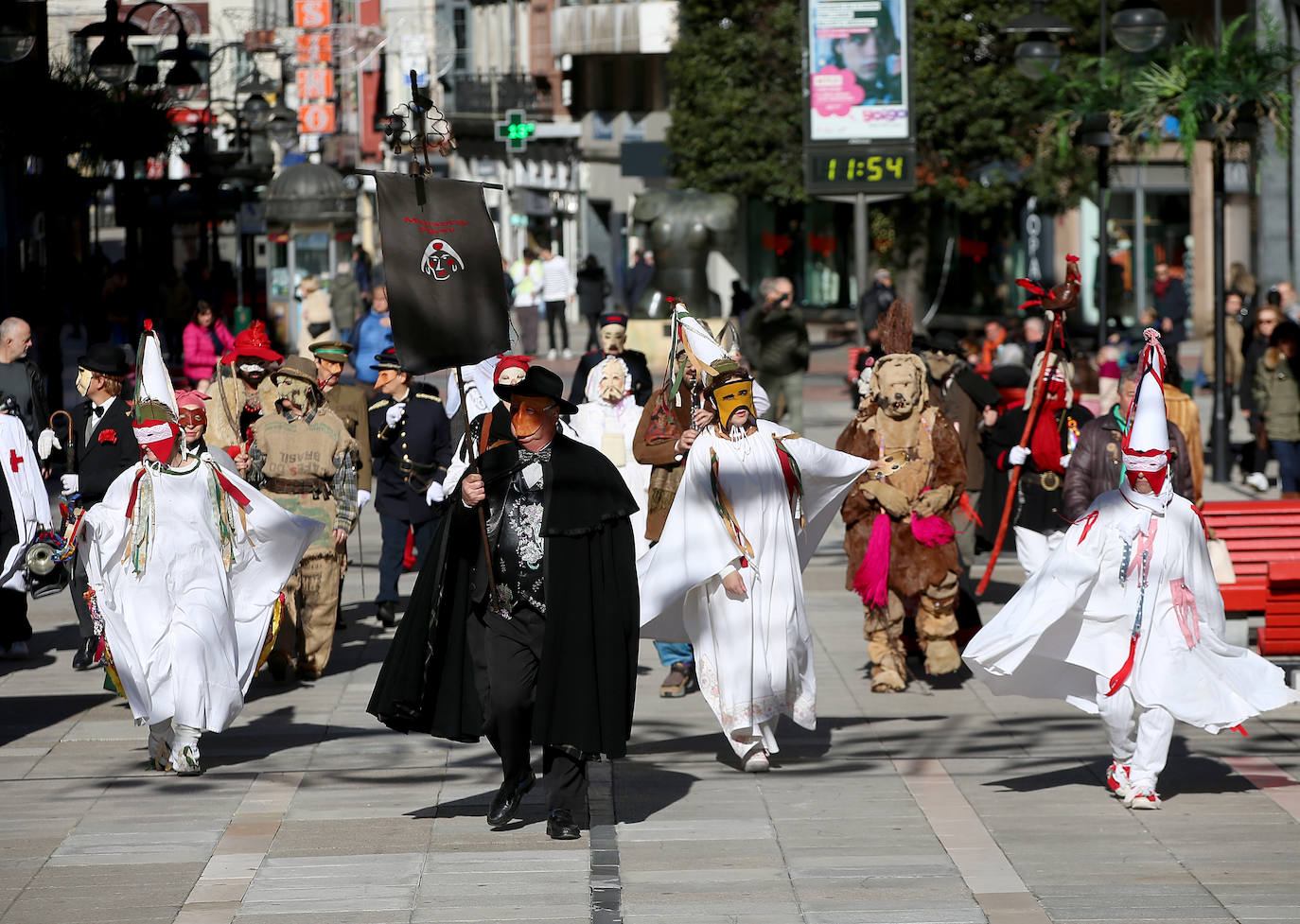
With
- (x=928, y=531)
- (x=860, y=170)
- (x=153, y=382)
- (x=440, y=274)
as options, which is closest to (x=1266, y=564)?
(x=928, y=531)

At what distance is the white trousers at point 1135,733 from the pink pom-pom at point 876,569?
234 centimetres

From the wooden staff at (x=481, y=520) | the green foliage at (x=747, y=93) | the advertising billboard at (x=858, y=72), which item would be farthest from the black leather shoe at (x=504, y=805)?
the green foliage at (x=747, y=93)

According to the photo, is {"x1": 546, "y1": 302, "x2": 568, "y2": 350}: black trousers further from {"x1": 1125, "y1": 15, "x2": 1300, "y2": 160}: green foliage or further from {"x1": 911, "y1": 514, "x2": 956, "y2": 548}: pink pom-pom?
{"x1": 911, "y1": 514, "x2": 956, "y2": 548}: pink pom-pom

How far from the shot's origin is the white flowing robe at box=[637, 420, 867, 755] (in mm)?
9094

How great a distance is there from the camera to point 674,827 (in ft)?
26.7

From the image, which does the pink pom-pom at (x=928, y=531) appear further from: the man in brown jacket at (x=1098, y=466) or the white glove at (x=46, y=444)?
the white glove at (x=46, y=444)

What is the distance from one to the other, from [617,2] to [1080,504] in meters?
49.2

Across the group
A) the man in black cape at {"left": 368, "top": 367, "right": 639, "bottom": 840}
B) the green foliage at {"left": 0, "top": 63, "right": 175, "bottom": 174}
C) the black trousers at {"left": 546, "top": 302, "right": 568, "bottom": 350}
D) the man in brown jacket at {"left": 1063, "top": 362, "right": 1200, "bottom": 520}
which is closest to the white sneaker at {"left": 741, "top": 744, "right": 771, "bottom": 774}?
the man in black cape at {"left": 368, "top": 367, "right": 639, "bottom": 840}

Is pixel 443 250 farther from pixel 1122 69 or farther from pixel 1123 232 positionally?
pixel 1123 232

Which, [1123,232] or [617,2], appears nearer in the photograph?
[1123,232]

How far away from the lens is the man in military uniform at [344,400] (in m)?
12.8

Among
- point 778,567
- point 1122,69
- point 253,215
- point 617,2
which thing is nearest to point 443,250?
point 778,567

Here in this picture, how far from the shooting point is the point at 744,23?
37.2 metres

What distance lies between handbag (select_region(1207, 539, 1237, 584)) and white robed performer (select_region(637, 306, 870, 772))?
9.00ft
